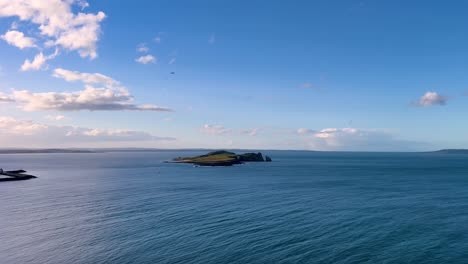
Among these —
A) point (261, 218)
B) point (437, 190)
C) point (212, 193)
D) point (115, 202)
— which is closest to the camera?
point (261, 218)

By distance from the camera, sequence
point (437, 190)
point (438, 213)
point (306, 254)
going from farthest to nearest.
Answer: point (437, 190) → point (438, 213) → point (306, 254)

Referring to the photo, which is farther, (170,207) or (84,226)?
(170,207)

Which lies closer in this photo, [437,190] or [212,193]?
Answer: [212,193]

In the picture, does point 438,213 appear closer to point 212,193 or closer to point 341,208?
point 341,208

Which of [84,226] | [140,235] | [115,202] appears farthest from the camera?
[115,202]

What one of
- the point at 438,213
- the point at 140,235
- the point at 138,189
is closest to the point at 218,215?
the point at 140,235

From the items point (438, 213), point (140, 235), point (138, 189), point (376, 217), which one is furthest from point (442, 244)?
point (138, 189)

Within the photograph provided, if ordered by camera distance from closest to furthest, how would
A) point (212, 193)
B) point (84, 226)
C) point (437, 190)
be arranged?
point (84, 226)
point (212, 193)
point (437, 190)

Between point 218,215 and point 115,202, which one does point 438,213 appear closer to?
point 218,215

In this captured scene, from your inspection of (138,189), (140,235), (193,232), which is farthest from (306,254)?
(138,189)
